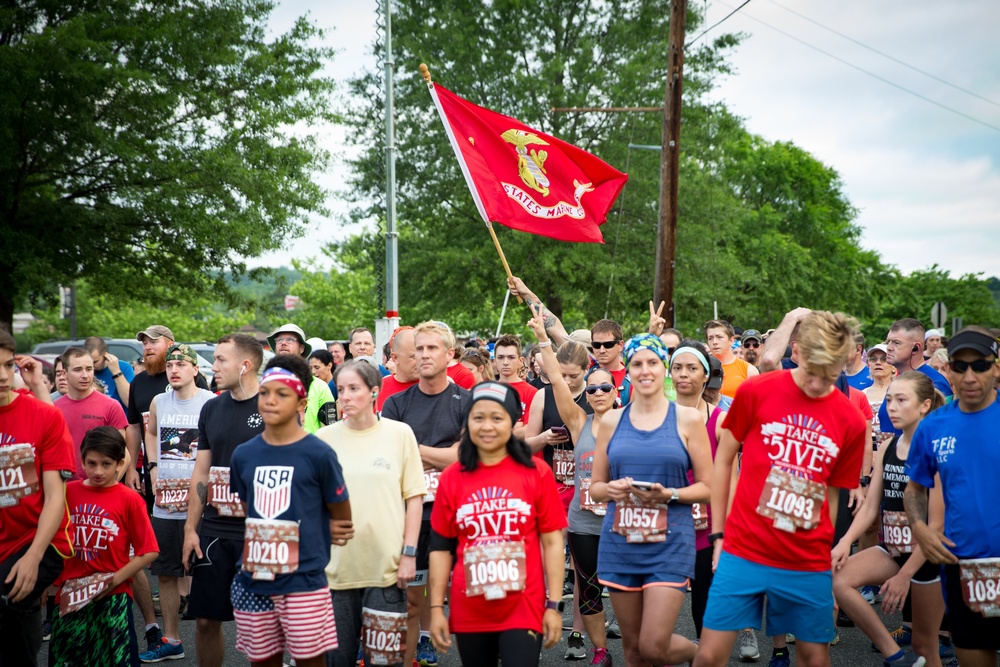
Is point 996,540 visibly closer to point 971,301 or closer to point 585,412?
point 585,412

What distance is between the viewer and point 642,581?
16.9ft

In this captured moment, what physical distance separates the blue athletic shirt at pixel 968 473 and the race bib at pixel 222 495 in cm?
368

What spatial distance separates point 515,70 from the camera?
25.3m

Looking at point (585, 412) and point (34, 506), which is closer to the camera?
point (34, 506)

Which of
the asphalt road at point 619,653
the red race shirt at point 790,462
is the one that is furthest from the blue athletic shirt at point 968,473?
the asphalt road at point 619,653

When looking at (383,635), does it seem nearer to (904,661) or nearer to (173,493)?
(173,493)

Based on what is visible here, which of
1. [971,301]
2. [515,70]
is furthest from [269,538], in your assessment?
[971,301]

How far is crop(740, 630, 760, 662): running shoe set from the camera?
6.67 meters

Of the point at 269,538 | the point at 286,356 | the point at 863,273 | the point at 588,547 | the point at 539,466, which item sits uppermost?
the point at 863,273

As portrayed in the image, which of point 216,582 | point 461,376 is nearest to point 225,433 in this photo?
point 216,582

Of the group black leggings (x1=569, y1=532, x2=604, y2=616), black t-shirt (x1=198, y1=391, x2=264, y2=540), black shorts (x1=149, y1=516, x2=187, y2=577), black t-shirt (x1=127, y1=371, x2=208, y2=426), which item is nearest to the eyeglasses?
black leggings (x1=569, y1=532, x2=604, y2=616)

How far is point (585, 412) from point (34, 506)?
11.1 feet

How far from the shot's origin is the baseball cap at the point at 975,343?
15.3 ft

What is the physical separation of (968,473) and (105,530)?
479 cm
